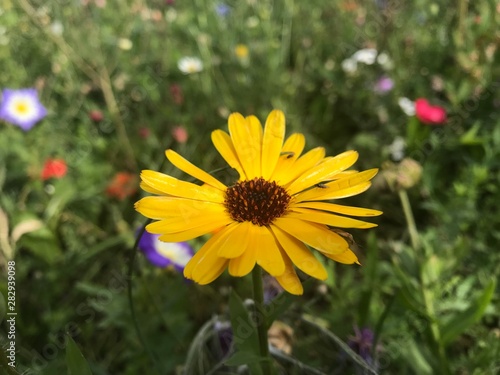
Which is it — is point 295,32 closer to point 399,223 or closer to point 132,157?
point 132,157

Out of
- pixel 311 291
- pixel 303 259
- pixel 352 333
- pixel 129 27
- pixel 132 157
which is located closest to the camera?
pixel 303 259

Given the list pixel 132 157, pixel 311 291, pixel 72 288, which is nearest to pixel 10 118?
pixel 132 157

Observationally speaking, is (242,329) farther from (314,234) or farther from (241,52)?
(241,52)

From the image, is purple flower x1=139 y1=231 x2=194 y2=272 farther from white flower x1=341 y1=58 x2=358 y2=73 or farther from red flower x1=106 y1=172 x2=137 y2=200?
white flower x1=341 y1=58 x2=358 y2=73

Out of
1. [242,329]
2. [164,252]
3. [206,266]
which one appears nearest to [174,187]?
[206,266]

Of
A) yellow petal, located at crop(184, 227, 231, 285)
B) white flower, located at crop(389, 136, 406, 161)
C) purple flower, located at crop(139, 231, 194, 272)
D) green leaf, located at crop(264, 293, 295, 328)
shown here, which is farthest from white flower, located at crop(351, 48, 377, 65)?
yellow petal, located at crop(184, 227, 231, 285)

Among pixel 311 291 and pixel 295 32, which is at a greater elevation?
pixel 295 32
